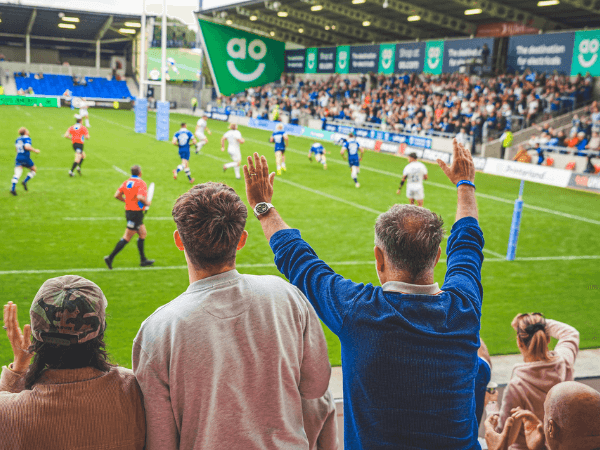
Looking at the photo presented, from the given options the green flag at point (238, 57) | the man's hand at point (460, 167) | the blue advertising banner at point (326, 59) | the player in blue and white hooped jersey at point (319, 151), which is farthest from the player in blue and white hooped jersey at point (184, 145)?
the green flag at point (238, 57)

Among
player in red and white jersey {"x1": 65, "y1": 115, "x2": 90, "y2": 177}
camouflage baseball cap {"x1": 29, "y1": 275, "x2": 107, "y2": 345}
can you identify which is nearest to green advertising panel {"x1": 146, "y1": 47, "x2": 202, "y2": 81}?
player in red and white jersey {"x1": 65, "y1": 115, "x2": 90, "y2": 177}

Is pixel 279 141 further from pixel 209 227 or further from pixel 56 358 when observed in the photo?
pixel 56 358

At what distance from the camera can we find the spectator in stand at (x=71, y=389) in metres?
2.09

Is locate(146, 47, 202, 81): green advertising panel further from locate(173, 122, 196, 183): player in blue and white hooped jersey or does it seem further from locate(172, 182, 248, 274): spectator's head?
locate(172, 182, 248, 274): spectator's head

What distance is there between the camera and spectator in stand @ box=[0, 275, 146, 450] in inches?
82.1

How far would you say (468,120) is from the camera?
104ft

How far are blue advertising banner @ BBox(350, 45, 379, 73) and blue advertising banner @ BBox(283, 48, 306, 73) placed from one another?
26.4 ft

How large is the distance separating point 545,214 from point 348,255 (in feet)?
27.1

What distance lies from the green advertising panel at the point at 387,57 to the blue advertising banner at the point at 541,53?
10153 mm

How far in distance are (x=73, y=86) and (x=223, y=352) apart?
6911cm

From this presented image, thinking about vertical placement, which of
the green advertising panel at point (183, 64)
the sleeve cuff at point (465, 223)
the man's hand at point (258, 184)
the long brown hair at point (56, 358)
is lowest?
the long brown hair at point (56, 358)

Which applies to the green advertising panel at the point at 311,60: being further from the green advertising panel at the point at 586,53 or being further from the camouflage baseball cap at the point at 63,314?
the camouflage baseball cap at the point at 63,314

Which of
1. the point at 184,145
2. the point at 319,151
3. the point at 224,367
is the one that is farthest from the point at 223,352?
the point at 319,151

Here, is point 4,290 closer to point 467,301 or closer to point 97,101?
point 467,301
